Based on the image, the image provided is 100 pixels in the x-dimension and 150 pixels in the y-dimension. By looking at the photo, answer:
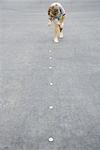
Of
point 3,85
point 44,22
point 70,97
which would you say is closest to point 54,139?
point 70,97

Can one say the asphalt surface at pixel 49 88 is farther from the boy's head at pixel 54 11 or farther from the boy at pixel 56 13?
the boy's head at pixel 54 11

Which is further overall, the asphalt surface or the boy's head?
the boy's head

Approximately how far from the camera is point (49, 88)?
5367mm

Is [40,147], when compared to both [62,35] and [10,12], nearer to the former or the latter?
[62,35]

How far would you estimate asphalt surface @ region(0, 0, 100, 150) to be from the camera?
390 cm

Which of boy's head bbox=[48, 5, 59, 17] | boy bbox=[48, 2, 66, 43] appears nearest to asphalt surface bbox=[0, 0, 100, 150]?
boy bbox=[48, 2, 66, 43]

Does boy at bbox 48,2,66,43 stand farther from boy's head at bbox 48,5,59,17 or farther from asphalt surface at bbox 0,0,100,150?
asphalt surface at bbox 0,0,100,150

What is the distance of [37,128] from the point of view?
4.10 meters

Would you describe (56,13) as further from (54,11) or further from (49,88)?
(49,88)

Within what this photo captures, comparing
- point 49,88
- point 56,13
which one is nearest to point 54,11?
point 56,13

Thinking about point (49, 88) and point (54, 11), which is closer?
point (49, 88)

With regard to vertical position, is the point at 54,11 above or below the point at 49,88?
above

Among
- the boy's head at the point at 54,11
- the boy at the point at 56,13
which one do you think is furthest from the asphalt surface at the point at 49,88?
the boy's head at the point at 54,11

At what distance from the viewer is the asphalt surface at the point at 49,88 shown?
3.90m
